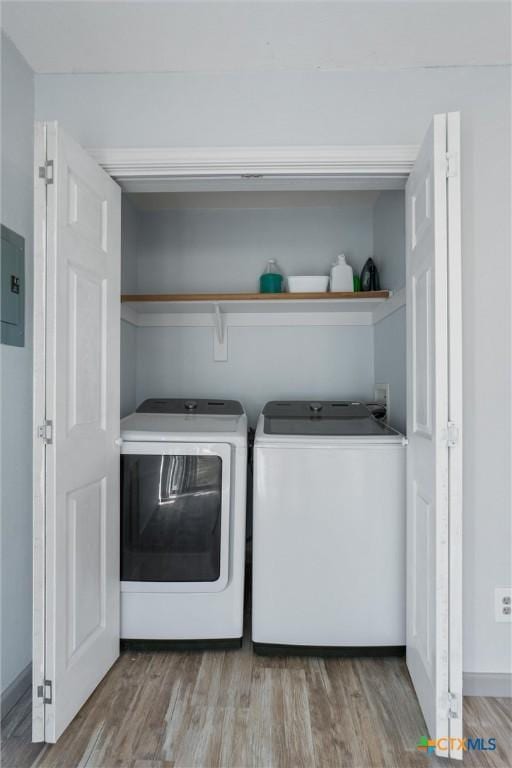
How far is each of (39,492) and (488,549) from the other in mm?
1585

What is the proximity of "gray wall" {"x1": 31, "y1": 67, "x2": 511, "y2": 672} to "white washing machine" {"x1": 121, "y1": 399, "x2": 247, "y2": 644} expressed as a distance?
961 millimetres

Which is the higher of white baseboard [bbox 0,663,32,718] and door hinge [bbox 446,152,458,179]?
door hinge [bbox 446,152,458,179]

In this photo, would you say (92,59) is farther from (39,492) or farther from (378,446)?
(378,446)

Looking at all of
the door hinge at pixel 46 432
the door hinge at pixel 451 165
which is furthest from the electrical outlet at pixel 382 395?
the door hinge at pixel 46 432

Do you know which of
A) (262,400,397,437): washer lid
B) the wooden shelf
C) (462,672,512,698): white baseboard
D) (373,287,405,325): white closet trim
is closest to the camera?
(462,672,512,698): white baseboard

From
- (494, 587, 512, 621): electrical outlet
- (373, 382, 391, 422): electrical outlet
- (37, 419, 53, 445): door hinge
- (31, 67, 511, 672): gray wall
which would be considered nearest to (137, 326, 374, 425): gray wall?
(373, 382, 391, 422): electrical outlet

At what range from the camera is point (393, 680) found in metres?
1.84

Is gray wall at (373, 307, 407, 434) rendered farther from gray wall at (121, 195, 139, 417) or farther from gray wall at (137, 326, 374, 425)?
gray wall at (121, 195, 139, 417)

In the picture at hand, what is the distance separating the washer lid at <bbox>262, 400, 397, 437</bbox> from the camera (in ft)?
6.79

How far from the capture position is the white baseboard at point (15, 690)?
1590mm

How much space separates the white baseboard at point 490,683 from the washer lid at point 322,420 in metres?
0.94

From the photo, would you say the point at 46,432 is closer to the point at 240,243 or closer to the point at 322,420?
the point at 322,420

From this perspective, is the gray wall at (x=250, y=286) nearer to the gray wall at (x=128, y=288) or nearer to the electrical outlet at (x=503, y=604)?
the gray wall at (x=128, y=288)

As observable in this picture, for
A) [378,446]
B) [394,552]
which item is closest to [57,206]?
[378,446]
